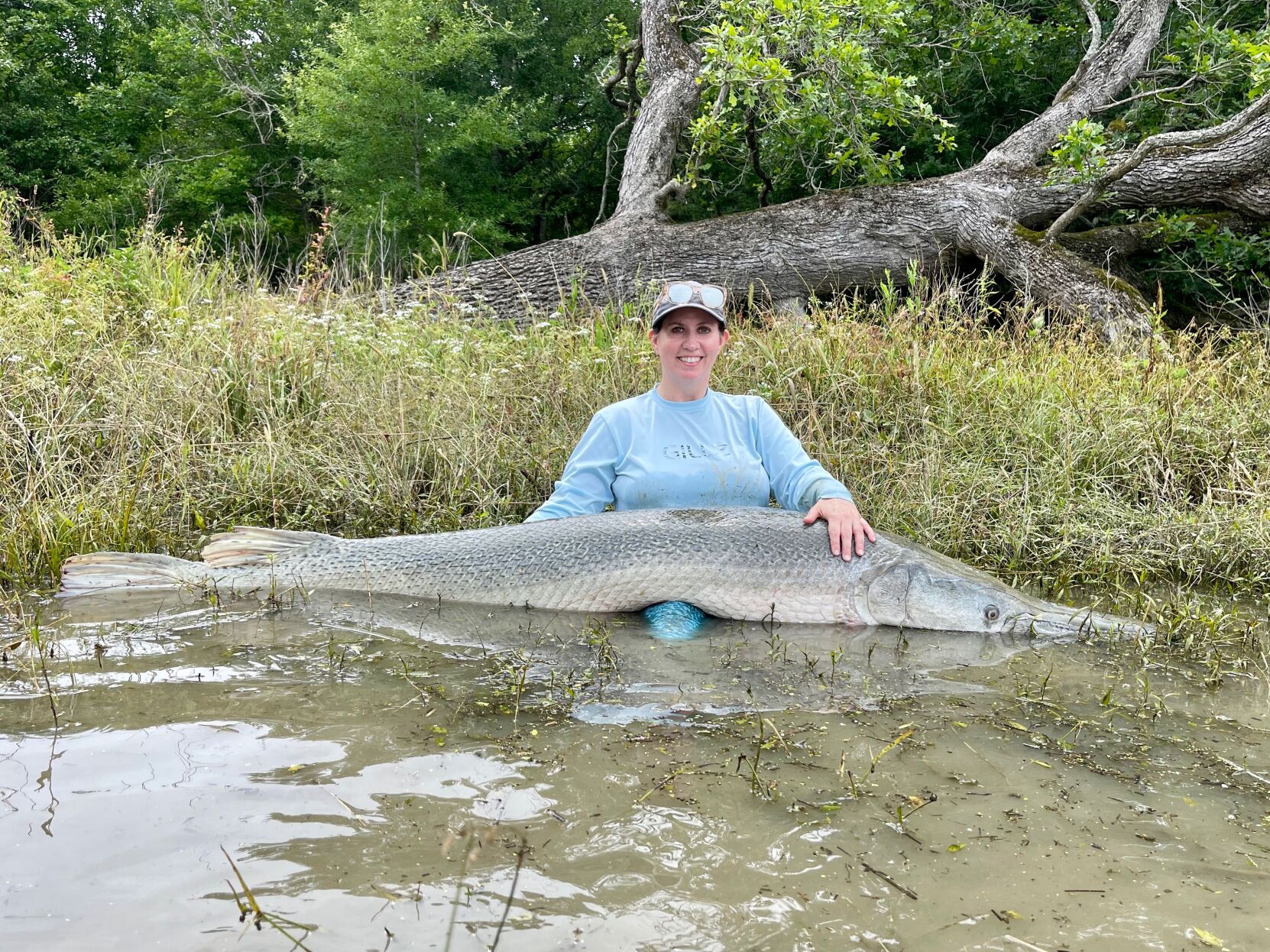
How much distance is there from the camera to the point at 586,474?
4.66 m

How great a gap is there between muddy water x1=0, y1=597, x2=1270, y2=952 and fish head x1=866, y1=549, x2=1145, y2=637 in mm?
265

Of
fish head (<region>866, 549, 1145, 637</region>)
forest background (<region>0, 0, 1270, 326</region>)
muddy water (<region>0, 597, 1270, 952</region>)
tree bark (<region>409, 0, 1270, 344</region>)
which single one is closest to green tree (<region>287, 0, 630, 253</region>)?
forest background (<region>0, 0, 1270, 326</region>)

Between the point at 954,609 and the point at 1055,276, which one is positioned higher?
the point at 1055,276

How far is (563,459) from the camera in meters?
5.82

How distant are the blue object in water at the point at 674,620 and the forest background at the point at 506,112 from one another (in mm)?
4607

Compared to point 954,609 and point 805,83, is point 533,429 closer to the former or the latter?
point 954,609

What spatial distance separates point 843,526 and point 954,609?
1.88ft

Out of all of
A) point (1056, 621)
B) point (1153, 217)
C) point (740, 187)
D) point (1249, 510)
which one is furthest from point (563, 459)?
point (740, 187)

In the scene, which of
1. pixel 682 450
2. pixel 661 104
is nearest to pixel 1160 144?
pixel 661 104

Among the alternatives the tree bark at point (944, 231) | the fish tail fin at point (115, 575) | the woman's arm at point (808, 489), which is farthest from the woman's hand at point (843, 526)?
the tree bark at point (944, 231)

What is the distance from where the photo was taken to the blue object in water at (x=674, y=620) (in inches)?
156

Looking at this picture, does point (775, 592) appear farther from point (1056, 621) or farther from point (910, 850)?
point (910, 850)

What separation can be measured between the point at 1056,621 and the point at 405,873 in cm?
301

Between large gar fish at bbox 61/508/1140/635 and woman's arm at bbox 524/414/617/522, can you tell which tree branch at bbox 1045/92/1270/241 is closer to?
large gar fish at bbox 61/508/1140/635
